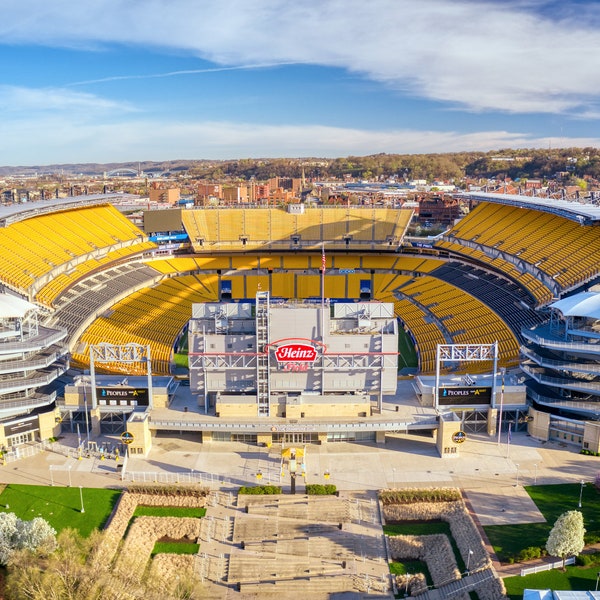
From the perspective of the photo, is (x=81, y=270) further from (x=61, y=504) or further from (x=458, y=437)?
(x=458, y=437)

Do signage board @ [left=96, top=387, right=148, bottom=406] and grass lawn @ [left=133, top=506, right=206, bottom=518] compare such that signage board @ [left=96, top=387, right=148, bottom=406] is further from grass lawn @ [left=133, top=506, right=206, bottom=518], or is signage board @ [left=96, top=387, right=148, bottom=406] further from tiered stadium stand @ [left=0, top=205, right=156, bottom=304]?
tiered stadium stand @ [left=0, top=205, right=156, bottom=304]

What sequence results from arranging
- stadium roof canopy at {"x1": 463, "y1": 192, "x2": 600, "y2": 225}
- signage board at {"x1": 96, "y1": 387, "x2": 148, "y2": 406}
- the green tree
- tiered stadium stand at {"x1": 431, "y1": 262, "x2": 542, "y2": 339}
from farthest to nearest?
stadium roof canopy at {"x1": 463, "y1": 192, "x2": 600, "y2": 225} < tiered stadium stand at {"x1": 431, "y1": 262, "x2": 542, "y2": 339} < signage board at {"x1": 96, "y1": 387, "x2": 148, "y2": 406} < the green tree

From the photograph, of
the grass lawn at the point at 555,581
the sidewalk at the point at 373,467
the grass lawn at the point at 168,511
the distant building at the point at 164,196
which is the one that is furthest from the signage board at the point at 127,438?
the distant building at the point at 164,196

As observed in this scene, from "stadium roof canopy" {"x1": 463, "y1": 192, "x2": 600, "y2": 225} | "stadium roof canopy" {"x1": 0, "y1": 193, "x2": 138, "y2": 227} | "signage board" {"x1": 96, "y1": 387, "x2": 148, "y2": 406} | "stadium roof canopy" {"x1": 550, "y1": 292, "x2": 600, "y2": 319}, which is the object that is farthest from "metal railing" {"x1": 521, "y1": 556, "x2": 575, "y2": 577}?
"stadium roof canopy" {"x1": 0, "y1": 193, "x2": 138, "y2": 227}

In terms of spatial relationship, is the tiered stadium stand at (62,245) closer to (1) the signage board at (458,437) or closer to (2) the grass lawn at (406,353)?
(2) the grass lawn at (406,353)

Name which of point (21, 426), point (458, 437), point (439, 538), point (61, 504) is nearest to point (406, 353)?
point (458, 437)

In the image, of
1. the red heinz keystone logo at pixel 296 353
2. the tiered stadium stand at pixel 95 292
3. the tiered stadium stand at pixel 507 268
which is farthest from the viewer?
the tiered stadium stand at pixel 95 292
